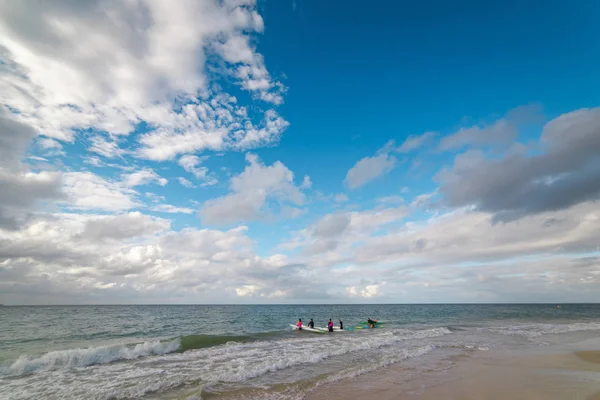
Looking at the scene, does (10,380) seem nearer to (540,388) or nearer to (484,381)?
(484,381)

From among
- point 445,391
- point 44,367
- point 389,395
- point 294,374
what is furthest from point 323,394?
point 44,367

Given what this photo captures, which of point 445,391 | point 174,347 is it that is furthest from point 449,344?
point 174,347

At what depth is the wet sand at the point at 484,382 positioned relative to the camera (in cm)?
1082

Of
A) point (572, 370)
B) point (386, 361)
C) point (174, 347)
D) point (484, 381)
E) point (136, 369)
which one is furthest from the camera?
point (174, 347)

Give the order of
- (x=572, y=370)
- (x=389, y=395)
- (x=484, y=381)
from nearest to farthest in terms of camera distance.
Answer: (x=389, y=395) < (x=484, y=381) < (x=572, y=370)

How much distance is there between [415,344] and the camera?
2441cm

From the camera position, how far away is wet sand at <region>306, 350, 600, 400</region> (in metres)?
10.8

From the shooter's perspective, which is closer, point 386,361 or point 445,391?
point 445,391

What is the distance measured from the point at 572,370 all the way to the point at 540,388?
503 cm

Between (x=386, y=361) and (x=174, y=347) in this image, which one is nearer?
(x=386, y=361)

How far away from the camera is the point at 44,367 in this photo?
55.8ft

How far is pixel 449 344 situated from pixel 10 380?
91.5 feet

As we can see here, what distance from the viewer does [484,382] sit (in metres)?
12.5

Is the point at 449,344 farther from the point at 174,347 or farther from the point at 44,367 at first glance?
the point at 44,367
